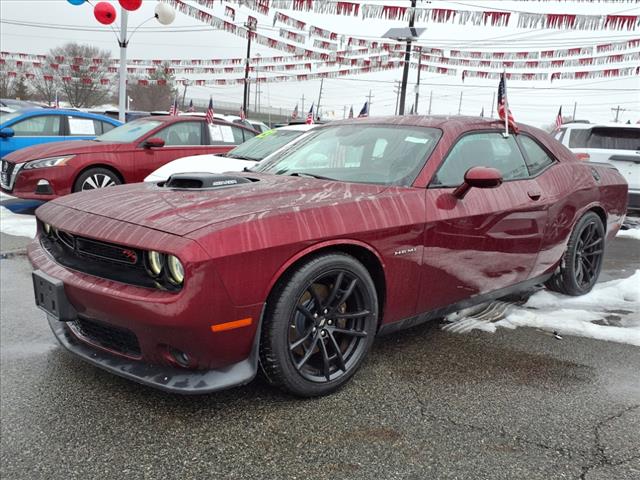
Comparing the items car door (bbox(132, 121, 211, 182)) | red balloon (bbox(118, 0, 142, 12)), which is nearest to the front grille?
car door (bbox(132, 121, 211, 182))

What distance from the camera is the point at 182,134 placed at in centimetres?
808

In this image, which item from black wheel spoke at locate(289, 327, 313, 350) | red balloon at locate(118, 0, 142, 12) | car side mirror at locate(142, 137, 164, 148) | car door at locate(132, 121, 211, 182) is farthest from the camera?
red balloon at locate(118, 0, 142, 12)

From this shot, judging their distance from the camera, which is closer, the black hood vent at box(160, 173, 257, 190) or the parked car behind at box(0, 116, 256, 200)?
the black hood vent at box(160, 173, 257, 190)

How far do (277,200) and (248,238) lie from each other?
0.45 meters

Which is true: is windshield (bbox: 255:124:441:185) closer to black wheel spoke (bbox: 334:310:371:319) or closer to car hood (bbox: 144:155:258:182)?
black wheel spoke (bbox: 334:310:371:319)

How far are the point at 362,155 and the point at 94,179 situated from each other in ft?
16.6

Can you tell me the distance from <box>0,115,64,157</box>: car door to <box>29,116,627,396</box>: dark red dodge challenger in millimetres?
6891

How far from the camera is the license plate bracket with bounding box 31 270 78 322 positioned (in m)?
2.32

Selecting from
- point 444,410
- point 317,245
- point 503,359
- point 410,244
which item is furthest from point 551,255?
point 317,245

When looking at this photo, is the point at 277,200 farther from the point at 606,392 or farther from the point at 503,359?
the point at 606,392

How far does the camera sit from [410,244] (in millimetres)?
2748

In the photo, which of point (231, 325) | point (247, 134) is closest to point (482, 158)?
point (231, 325)

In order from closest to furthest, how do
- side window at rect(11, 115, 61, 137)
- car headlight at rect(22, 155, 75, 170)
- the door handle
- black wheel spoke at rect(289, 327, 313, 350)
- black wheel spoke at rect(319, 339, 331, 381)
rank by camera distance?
black wheel spoke at rect(289, 327, 313, 350) → black wheel spoke at rect(319, 339, 331, 381) → the door handle → car headlight at rect(22, 155, 75, 170) → side window at rect(11, 115, 61, 137)

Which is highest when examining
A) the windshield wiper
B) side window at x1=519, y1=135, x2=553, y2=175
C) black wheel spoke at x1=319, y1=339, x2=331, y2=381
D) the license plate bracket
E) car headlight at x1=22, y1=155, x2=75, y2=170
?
side window at x1=519, y1=135, x2=553, y2=175
